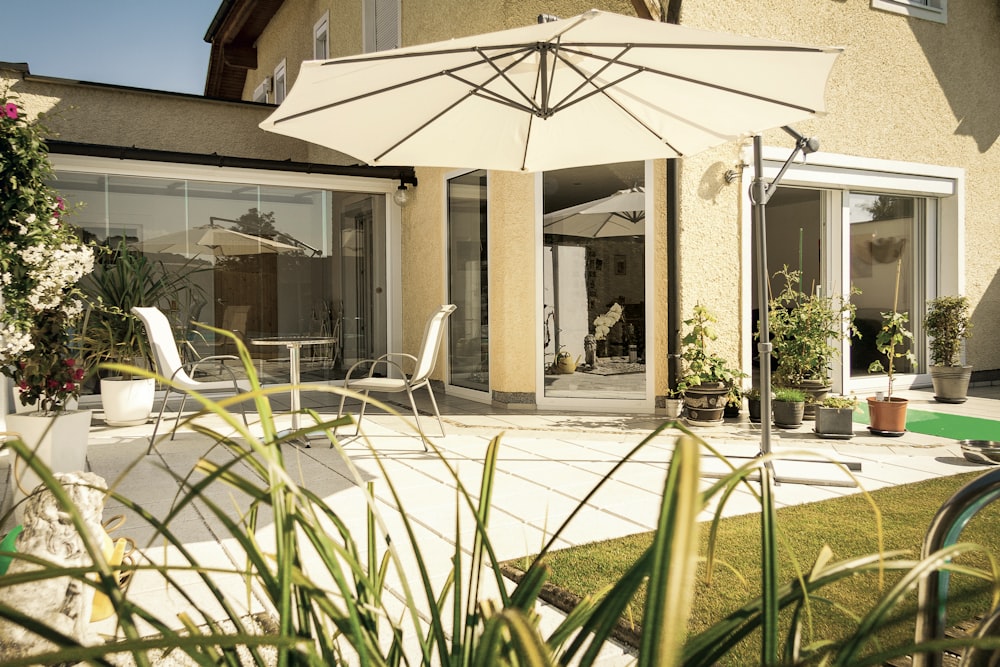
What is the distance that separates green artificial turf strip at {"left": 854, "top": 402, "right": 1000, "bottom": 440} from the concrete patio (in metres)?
0.29

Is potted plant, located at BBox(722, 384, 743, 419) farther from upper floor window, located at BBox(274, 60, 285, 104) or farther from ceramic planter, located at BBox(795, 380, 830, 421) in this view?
upper floor window, located at BBox(274, 60, 285, 104)

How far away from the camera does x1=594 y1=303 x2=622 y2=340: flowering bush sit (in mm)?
7004

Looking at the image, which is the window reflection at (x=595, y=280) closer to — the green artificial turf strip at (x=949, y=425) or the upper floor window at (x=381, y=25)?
the green artificial turf strip at (x=949, y=425)

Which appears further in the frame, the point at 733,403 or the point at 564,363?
the point at 564,363

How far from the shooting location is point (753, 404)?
6.24 m

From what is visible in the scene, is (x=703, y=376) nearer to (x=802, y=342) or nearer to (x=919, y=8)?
(x=802, y=342)

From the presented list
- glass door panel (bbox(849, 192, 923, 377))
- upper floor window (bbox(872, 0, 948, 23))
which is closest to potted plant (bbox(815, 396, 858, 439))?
glass door panel (bbox(849, 192, 923, 377))

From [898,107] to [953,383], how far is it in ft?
10.3

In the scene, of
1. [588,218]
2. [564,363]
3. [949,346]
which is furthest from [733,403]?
[949,346]

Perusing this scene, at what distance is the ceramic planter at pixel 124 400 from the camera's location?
249 inches

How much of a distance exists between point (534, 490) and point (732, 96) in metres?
2.34

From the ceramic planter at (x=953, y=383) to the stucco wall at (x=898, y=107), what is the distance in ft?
4.92

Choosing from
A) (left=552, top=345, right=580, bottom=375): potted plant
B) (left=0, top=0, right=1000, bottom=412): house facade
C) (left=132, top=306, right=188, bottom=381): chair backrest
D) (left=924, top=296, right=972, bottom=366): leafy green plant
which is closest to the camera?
(left=132, top=306, right=188, bottom=381): chair backrest

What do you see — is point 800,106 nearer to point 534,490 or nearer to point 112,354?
point 534,490
